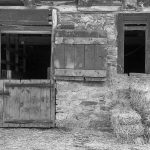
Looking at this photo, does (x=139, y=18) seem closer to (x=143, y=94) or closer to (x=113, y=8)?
(x=113, y=8)

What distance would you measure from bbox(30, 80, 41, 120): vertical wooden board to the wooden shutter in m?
0.59

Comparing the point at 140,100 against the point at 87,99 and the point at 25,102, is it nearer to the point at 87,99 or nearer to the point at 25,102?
the point at 87,99

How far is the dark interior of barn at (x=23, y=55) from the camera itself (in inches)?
384

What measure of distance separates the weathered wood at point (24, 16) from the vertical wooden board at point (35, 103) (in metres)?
1.36

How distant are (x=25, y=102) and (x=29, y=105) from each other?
0.11m

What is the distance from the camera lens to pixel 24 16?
7633 millimetres

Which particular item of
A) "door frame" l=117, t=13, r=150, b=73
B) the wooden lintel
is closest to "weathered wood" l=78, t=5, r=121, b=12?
the wooden lintel

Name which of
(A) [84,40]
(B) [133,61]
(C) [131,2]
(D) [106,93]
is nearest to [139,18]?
→ (C) [131,2]

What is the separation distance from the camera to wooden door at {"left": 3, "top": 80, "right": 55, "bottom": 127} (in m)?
7.48

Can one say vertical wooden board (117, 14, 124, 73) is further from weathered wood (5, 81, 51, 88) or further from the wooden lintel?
weathered wood (5, 81, 51, 88)

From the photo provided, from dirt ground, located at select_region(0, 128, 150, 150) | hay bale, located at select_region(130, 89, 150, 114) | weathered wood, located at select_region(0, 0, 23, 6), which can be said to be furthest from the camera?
weathered wood, located at select_region(0, 0, 23, 6)

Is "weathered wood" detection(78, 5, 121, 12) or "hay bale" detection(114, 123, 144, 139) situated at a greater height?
"weathered wood" detection(78, 5, 121, 12)

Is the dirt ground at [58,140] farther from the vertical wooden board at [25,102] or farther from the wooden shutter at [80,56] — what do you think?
the wooden shutter at [80,56]

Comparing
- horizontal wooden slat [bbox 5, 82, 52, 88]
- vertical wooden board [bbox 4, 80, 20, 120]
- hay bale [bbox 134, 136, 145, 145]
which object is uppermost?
horizontal wooden slat [bbox 5, 82, 52, 88]
